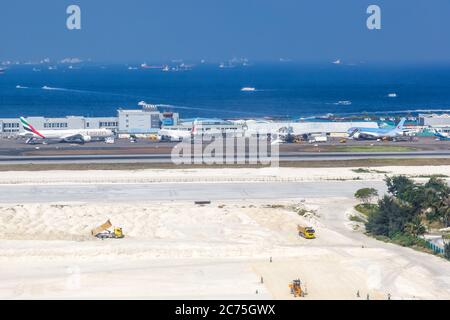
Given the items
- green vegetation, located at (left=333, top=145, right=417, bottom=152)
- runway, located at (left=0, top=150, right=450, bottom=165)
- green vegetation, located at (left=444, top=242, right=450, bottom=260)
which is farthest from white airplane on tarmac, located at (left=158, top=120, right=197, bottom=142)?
green vegetation, located at (left=444, top=242, right=450, bottom=260)

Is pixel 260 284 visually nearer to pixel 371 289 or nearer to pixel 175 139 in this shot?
pixel 371 289

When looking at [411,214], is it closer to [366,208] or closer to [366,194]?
[366,208]

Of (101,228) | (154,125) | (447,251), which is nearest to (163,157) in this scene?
(154,125)

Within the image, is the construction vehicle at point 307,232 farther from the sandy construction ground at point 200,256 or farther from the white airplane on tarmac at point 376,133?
the white airplane on tarmac at point 376,133
